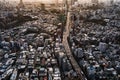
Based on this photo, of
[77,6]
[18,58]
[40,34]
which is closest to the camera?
[18,58]

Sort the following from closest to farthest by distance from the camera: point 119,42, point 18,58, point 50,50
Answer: point 18,58 → point 50,50 → point 119,42

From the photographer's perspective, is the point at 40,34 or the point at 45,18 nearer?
the point at 40,34

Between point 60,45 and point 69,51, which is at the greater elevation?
point 60,45

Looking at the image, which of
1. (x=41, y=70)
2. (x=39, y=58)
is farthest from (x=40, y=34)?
(x=41, y=70)

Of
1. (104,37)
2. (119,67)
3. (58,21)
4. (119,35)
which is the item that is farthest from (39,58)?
(58,21)

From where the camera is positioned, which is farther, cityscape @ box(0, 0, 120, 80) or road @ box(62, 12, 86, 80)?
road @ box(62, 12, 86, 80)

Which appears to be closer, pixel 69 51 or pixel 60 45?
pixel 69 51

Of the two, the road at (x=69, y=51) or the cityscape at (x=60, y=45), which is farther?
the road at (x=69, y=51)

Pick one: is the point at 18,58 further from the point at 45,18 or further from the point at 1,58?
the point at 45,18
